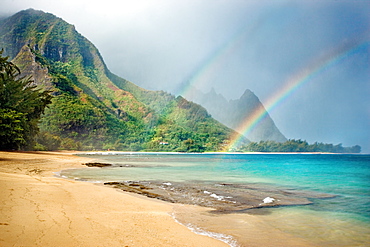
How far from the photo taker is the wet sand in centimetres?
521

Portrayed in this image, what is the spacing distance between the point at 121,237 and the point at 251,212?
5887 millimetres

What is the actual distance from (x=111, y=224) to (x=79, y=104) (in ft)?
422

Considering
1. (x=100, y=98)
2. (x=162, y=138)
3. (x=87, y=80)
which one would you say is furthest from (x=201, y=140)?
(x=87, y=80)

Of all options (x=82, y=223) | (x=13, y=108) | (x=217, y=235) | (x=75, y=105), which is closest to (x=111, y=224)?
(x=82, y=223)

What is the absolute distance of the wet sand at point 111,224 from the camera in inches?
205

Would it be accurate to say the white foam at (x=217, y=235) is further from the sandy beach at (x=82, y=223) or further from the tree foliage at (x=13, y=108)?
the tree foliage at (x=13, y=108)

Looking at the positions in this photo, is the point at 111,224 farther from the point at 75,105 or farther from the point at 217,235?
the point at 75,105

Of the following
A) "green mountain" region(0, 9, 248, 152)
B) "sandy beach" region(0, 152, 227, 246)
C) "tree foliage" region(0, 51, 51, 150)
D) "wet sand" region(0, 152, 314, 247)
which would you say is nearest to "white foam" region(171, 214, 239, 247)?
"wet sand" region(0, 152, 314, 247)

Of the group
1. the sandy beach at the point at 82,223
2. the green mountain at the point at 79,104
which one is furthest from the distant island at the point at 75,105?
the sandy beach at the point at 82,223

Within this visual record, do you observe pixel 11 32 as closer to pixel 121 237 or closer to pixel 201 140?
pixel 201 140

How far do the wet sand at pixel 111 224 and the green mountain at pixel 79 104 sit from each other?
72587 mm

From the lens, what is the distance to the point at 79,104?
12506 cm

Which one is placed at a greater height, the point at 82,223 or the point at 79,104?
the point at 79,104

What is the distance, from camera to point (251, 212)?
32.5ft
